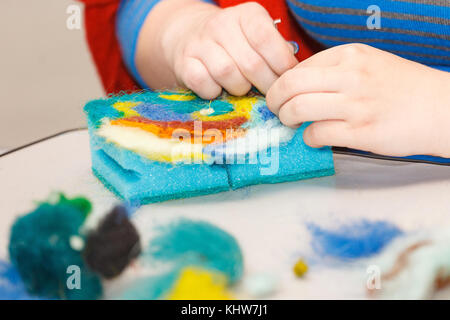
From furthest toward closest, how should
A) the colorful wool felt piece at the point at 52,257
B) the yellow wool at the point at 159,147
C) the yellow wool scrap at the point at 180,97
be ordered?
the yellow wool scrap at the point at 180,97 < the yellow wool at the point at 159,147 < the colorful wool felt piece at the point at 52,257

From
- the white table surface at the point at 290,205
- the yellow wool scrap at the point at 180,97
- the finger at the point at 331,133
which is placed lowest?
the white table surface at the point at 290,205

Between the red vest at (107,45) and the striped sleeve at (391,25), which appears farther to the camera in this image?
the red vest at (107,45)

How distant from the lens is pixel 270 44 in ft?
1.62

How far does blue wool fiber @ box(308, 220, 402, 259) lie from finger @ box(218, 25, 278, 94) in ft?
0.60

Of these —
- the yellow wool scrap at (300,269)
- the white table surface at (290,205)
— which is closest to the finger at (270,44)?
the white table surface at (290,205)

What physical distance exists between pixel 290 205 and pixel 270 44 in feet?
0.53

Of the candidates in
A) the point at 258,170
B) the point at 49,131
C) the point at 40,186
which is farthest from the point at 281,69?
the point at 49,131

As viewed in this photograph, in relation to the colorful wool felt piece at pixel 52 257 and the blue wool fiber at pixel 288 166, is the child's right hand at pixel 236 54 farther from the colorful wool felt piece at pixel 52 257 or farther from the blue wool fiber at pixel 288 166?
the colorful wool felt piece at pixel 52 257

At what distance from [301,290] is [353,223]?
92 millimetres

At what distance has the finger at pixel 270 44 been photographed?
49 centimetres

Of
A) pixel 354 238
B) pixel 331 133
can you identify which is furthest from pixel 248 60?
pixel 354 238

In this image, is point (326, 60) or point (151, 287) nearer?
point (151, 287)

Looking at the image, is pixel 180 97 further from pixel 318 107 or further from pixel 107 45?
pixel 107 45

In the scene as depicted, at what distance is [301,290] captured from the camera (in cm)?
30
